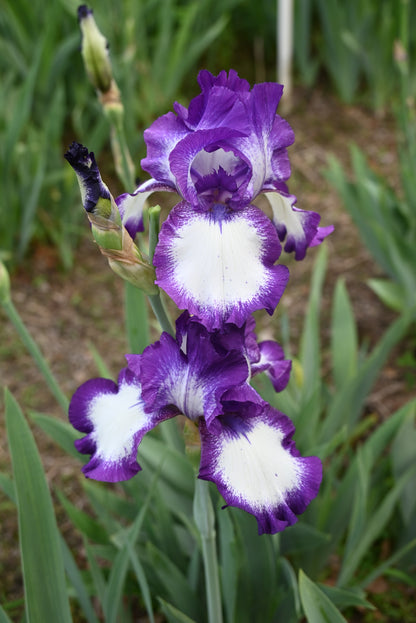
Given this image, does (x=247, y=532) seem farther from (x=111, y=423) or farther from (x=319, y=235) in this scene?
(x=319, y=235)

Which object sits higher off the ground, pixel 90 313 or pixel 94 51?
pixel 90 313

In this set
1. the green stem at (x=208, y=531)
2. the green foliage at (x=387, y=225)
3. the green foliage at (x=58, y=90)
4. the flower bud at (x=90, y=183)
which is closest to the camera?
the flower bud at (x=90, y=183)

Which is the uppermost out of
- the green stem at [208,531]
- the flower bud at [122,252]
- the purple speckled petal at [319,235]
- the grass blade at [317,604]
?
the purple speckled petal at [319,235]

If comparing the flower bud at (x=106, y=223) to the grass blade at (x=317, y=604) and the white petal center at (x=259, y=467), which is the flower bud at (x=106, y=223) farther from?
the grass blade at (x=317, y=604)

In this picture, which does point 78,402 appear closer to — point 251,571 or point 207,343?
point 207,343

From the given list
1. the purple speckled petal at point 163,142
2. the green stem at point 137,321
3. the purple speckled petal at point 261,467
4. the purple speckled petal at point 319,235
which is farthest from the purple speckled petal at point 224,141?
the green stem at point 137,321

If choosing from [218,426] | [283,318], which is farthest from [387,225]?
[218,426]

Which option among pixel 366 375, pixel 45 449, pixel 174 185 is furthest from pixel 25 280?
pixel 174 185
